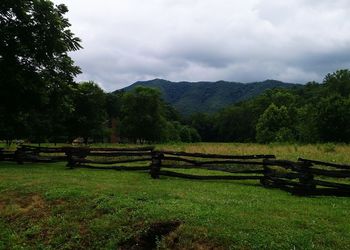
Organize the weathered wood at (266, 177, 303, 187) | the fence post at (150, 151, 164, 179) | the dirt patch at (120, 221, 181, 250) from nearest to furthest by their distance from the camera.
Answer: the dirt patch at (120, 221, 181, 250) → the weathered wood at (266, 177, 303, 187) → the fence post at (150, 151, 164, 179)

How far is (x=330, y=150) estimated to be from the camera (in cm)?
3222

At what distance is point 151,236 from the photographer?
35.4 ft

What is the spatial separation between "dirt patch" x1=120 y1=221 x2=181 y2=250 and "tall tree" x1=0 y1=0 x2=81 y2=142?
57.4 ft

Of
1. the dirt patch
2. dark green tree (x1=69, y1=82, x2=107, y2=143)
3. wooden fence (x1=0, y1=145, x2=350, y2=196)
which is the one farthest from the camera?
dark green tree (x1=69, y1=82, x2=107, y2=143)

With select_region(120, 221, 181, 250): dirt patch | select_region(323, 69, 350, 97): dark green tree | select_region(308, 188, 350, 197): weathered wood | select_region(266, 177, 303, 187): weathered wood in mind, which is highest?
A: select_region(323, 69, 350, 97): dark green tree

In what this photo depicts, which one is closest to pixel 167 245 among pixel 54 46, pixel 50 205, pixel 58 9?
pixel 50 205

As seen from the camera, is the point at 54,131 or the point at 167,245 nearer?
the point at 167,245

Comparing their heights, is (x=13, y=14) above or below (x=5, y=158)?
above

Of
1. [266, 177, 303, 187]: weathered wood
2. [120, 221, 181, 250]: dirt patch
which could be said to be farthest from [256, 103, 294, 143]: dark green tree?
[120, 221, 181, 250]: dirt patch

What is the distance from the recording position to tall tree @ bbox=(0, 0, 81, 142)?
26156 millimetres

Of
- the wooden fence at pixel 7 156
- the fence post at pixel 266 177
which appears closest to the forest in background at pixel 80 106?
the wooden fence at pixel 7 156

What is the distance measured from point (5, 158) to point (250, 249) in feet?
75.3

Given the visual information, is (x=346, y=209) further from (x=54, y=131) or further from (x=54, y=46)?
(x=54, y=131)

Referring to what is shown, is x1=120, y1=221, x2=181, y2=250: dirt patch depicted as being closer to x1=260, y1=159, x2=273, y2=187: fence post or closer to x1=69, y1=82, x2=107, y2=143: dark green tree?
x1=260, y1=159, x2=273, y2=187: fence post
